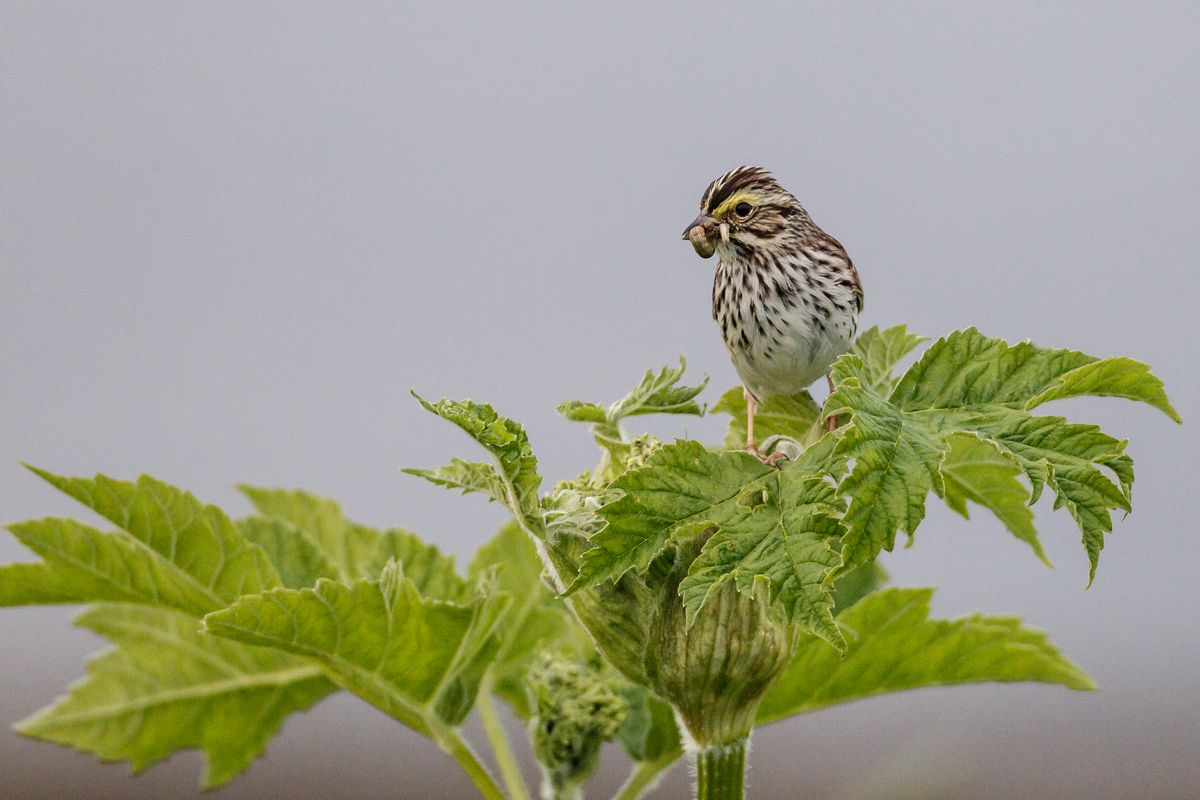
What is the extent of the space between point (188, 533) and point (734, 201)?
1248 mm

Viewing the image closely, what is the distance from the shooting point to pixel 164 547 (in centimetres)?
240

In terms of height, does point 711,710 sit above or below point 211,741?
below

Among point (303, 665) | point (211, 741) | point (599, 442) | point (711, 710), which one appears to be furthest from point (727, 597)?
point (211, 741)

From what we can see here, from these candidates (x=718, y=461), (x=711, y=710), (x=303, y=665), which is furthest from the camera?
(x=303, y=665)

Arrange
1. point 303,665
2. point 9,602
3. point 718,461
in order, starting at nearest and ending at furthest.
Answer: point 718,461 < point 9,602 < point 303,665

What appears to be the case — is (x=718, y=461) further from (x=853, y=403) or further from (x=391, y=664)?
(x=391, y=664)

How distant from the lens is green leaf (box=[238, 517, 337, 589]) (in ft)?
8.95

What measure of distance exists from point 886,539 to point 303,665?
1.83 meters

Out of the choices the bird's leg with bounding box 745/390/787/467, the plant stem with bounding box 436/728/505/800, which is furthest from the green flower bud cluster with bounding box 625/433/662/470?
the plant stem with bounding box 436/728/505/800

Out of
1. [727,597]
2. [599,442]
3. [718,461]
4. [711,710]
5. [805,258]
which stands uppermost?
[805,258]

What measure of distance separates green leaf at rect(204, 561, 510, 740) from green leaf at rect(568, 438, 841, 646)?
0.61m

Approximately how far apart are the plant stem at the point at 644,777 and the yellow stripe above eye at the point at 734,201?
117 centimetres

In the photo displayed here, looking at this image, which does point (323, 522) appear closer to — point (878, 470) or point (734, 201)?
point (734, 201)

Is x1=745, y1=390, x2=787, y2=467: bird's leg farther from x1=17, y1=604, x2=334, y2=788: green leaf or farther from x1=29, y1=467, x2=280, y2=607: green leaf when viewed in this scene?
x1=17, y1=604, x2=334, y2=788: green leaf
